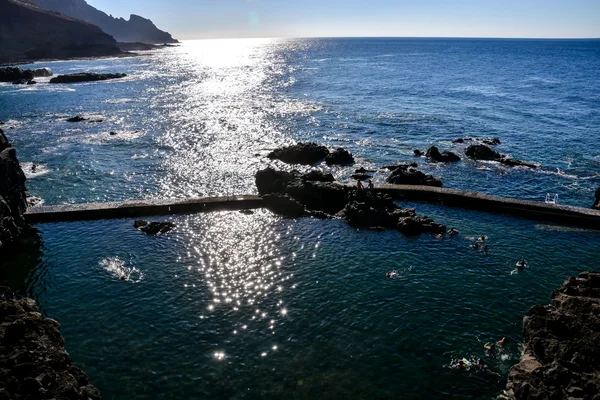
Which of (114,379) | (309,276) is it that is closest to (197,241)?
(309,276)

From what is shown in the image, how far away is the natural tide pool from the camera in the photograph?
18.9m

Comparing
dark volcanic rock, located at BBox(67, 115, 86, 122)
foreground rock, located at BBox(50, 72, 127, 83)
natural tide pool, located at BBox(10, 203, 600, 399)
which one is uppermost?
foreground rock, located at BBox(50, 72, 127, 83)

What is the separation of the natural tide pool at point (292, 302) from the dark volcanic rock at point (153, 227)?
661 millimetres

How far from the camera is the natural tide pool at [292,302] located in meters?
18.9

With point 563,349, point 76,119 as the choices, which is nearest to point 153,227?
point 563,349

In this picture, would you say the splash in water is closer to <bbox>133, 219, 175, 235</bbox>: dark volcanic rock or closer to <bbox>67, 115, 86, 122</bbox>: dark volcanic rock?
<bbox>133, 219, 175, 235</bbox>: dark volcanic rock

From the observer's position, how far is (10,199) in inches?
1316

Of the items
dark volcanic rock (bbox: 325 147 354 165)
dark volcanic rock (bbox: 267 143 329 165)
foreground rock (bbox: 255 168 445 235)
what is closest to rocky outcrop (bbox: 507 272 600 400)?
foreground rock (bbox: 255 168 445 235)

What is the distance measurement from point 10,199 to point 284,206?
22540 mm

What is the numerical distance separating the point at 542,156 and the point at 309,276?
4382 centimetres

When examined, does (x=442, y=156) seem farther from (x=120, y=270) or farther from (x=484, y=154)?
(x=120, y=270)

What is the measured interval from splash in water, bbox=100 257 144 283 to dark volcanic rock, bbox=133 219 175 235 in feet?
14.6

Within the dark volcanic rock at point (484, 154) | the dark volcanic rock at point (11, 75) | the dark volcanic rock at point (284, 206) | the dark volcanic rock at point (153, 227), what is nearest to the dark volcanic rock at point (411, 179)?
the dark volcanic rock at point (284, 206)

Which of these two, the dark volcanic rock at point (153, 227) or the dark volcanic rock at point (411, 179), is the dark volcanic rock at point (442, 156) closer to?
the dark volcanic rock at point (411, 179)
